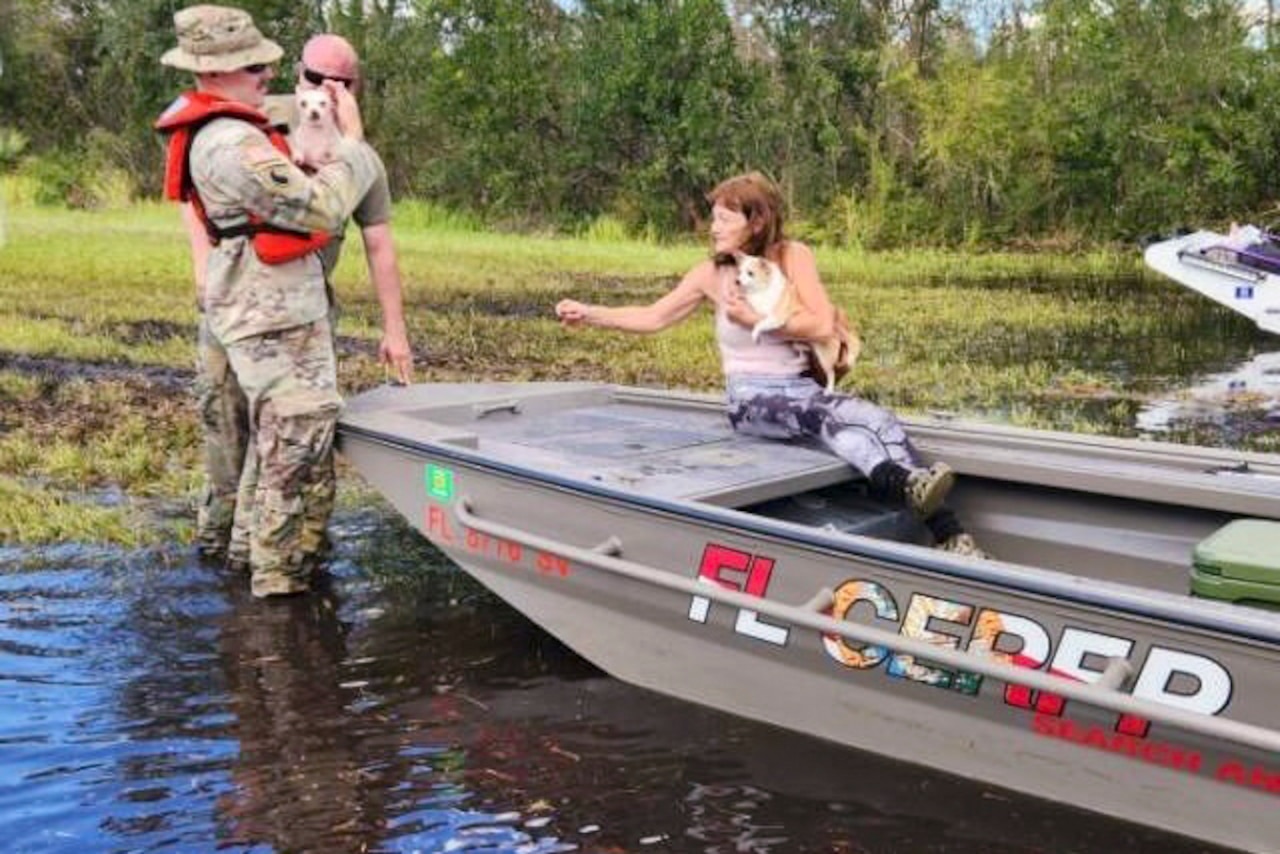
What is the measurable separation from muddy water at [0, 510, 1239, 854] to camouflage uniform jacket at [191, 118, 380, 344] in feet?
3.72

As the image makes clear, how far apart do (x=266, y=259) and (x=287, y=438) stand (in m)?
0.67

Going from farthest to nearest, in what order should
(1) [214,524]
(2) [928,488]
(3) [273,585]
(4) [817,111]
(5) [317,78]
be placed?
1. (4) [817,111]
2. (1) [214,524]
3. (3) [273,585]
4. (5) [317,78]
5. (2) [928,488]

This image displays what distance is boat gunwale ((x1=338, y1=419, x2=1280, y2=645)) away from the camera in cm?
334

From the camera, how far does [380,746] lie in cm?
443

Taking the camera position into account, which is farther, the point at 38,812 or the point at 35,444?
the point at 35,444

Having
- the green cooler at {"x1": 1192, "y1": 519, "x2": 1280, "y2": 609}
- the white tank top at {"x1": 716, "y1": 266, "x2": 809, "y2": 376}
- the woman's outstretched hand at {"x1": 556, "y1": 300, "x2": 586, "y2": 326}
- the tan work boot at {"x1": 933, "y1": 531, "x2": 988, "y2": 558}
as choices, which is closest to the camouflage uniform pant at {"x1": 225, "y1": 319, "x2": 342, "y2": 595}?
the woman's outstretched hand at {"x1": 556, "y1": 300, "x2": 586, "y2": 326}

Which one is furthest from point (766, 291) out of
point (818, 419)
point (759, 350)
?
→ point (818, 419)

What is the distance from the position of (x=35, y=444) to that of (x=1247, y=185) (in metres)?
17.6

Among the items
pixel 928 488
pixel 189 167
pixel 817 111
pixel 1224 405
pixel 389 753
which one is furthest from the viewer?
pixel 817 111

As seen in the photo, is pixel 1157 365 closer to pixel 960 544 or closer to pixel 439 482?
pixel 960 544

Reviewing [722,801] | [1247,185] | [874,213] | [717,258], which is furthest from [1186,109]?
[722,801]

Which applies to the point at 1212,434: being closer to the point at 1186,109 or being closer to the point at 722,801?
the point at 722,801

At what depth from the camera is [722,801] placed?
4.07 m

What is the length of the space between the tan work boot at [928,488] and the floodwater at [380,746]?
98 centimetres
